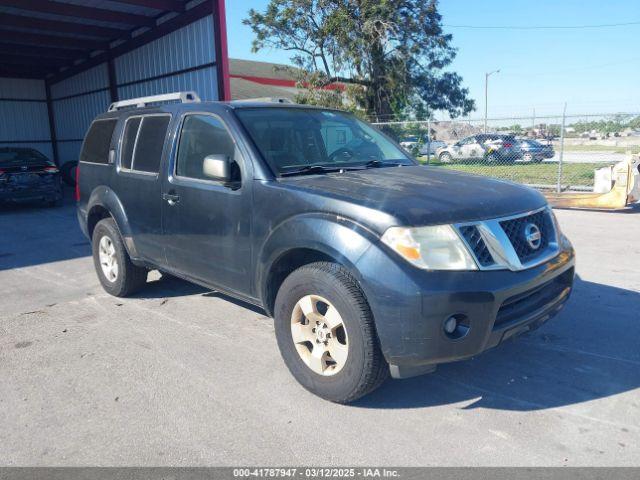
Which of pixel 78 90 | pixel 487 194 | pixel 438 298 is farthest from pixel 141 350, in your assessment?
pixel 78 90

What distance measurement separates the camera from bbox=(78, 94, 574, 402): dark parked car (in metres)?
2.97

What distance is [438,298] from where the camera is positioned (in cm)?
288

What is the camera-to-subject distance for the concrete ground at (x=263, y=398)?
291 centimetres

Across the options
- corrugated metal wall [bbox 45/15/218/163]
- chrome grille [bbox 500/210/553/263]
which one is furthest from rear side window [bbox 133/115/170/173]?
corrugated metal wall [bbox 45/15/218/163]

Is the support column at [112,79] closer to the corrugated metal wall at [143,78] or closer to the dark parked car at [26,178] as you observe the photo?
the corrugated metal wall at [143,78]

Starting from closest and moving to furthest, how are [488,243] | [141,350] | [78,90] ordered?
[488,243] < [141,350] < [78,90]

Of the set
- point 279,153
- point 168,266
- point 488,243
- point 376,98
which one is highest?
point 376,98

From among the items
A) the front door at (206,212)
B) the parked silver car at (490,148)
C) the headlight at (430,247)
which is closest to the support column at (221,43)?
the parked silver car at (490,148)

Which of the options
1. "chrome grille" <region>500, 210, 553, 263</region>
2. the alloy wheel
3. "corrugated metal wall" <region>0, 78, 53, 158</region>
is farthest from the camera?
"corrugated metal wall" <region>0, 78, 53, 158</region>

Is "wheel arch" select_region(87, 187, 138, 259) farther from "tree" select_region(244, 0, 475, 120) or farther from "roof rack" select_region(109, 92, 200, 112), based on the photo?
"tree" select_region(244, 0, 475, 120)

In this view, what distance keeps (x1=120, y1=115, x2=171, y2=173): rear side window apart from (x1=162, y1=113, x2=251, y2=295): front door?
12.9 inches

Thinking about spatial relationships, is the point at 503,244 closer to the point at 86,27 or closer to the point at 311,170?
the point at 311,170

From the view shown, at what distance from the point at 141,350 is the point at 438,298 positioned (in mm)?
2560

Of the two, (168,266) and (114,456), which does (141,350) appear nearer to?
(168,266)
